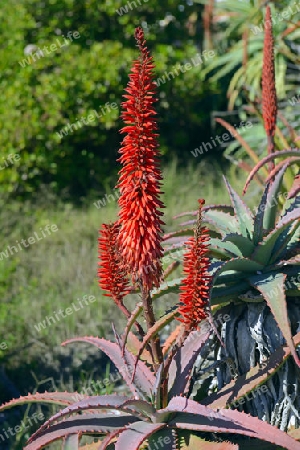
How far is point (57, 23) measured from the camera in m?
7.92

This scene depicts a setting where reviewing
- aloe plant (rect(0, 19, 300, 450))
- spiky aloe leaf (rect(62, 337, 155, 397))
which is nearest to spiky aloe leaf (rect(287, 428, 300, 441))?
aloe plant (rect(0, 19, 300, 450))

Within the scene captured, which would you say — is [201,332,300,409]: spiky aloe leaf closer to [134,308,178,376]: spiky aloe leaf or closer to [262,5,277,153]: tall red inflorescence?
[134,308,178,376]: spiky aloe leaf

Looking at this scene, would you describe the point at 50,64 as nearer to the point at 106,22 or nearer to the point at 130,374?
the point at 106,22

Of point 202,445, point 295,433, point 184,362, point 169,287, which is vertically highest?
point 169,287

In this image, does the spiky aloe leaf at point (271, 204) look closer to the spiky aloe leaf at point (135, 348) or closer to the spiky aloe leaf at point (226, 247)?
the spiky aloe leaf at point (226, 247)

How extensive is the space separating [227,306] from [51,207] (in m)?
5.06

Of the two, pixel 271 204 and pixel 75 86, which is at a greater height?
pixel 75 86

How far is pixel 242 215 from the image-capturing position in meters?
2.87

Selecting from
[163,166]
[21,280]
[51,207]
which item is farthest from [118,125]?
[21,280]

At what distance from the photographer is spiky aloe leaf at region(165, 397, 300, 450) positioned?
215 centimetres

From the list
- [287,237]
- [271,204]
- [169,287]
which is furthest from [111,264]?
[271,204]

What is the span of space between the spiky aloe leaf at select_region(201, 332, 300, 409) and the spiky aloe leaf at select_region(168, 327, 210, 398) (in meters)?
0.11

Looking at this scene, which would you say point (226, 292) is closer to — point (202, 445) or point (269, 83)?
point (202, 445)

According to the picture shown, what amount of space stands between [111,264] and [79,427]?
0.58 m
